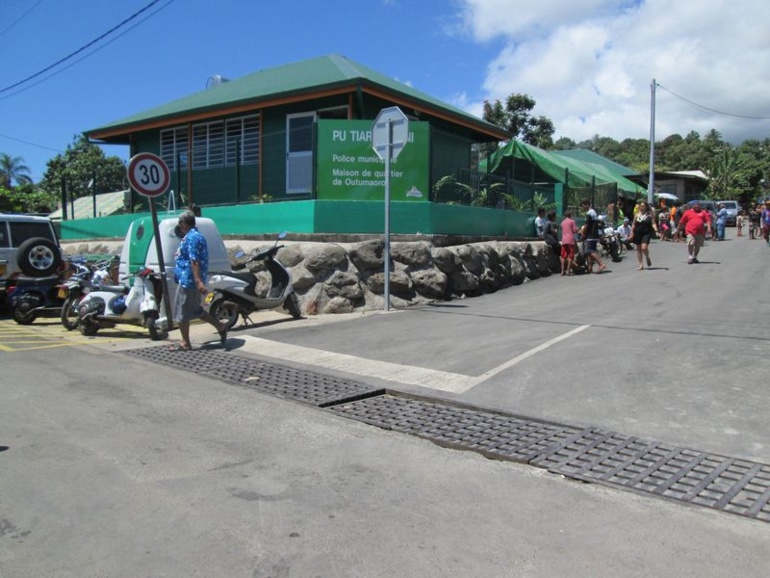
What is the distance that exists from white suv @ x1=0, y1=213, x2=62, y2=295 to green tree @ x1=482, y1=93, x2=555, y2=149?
2993 centimetres

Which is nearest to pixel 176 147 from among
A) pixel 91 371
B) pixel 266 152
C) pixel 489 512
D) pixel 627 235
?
pixel 266 152

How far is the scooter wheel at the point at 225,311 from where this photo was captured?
994 cm

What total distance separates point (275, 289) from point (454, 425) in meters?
6.21

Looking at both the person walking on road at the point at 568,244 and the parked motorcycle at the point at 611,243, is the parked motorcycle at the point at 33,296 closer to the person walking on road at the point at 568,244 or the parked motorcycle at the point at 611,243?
the person walking on road at the point at 568,244

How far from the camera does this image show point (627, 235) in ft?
73.5

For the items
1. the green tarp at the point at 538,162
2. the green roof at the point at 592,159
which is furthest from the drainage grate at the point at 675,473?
the green roof at the point at 592,159

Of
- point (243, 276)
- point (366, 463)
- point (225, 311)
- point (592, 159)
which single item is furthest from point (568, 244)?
point (592, 159)

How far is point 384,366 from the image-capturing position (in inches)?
299

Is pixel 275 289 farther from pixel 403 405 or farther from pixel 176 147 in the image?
pixel 176 147

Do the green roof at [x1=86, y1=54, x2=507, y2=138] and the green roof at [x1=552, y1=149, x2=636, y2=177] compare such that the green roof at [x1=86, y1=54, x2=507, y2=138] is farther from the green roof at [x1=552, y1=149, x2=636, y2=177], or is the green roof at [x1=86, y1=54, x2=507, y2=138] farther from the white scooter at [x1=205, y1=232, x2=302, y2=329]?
the green roof at [x1=552, y1=149, x2=636, y2=177]

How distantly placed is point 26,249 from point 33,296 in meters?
0.90

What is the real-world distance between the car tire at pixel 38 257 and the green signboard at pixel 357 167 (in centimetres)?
527

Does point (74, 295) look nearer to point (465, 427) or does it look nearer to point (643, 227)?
point (465, 427)

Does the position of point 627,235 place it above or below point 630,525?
above
